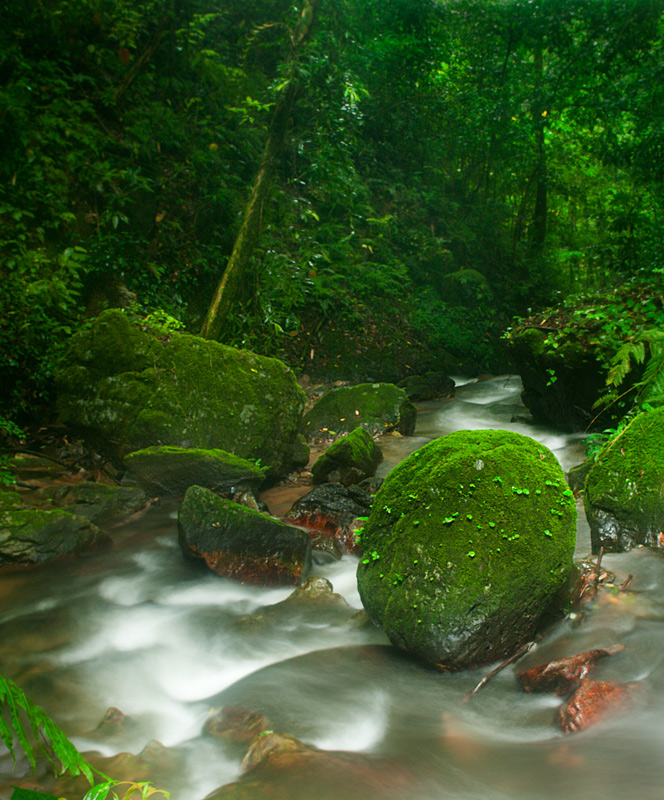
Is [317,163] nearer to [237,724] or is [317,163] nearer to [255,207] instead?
[255,207]

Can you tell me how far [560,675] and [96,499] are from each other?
487cm

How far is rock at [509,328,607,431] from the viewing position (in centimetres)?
780

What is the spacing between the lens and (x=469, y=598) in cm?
318

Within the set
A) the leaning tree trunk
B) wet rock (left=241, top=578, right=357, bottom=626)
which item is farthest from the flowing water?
the leaning tree trunk

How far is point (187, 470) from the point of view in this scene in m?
6.15

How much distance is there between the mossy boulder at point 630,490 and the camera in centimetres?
422

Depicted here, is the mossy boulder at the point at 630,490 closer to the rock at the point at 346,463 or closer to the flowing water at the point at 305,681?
the flowing water at the point at 305,681

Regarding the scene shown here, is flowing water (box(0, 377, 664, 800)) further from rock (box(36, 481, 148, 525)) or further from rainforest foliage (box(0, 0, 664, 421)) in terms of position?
rainforest foliage (box(0, 0, 664, 421))

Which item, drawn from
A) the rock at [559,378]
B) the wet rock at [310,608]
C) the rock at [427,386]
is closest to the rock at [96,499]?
the wet rock at [310,608]

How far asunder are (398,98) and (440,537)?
17.6m

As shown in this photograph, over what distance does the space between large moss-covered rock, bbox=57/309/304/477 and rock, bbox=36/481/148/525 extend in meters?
0.66

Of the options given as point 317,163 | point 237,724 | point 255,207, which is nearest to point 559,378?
point 255,207

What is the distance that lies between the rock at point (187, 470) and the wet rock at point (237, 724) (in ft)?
9.80

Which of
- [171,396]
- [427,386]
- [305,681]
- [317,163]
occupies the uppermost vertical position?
[317,163]
